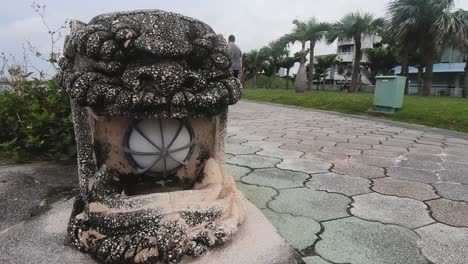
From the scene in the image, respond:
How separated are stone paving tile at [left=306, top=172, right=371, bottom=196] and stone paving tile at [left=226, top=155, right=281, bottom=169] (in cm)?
52

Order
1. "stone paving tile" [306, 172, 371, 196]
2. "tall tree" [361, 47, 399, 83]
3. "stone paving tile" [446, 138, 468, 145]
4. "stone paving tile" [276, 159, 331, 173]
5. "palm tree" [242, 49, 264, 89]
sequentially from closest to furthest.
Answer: "stone paving tile" [306, 172, 371, 196] → "stone paving tile" [276, 159, 331, 173] → "stone paving tile" [446, 138, 468, 145] → "tall tree" [361, 47, 399, 83] → "palm tree" [242, 49, 264, 89]

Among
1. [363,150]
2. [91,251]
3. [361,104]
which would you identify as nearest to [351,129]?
[363,150]

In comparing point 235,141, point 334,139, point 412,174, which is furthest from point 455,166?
point 235,141

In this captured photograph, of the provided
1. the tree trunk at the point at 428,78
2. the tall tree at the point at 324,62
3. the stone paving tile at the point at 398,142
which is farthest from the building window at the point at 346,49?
the stone paving tile at the point at 398,142

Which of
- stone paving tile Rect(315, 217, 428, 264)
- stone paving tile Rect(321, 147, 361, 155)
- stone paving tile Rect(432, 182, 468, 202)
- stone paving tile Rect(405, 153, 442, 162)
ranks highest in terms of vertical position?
stone paving tile Rect(315, 217, 428, 264)

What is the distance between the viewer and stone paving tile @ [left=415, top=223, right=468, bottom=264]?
1.65m

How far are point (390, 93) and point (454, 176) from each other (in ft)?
17.0

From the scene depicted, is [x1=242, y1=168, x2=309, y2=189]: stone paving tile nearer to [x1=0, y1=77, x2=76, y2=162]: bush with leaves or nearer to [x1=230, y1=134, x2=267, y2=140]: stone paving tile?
[x1=0, y1=77, x2=76, y2=162]: bush with leaves

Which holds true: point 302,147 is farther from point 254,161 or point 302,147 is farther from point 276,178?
point 276,178

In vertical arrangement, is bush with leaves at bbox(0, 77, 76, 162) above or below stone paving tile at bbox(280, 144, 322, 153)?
above

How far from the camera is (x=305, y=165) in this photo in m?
3.34

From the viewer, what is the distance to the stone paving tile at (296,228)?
1798 millimetres

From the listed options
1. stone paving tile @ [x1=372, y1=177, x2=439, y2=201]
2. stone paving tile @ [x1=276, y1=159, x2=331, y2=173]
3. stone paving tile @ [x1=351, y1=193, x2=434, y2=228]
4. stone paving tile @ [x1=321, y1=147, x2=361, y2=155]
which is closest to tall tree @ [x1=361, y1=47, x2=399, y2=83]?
stone paving tile @ [x1=321, y1=147, x2=361, y2=155]

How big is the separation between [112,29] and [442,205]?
2258mm
